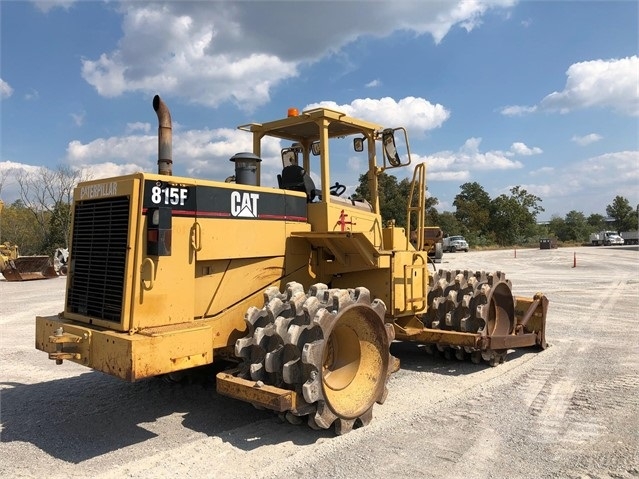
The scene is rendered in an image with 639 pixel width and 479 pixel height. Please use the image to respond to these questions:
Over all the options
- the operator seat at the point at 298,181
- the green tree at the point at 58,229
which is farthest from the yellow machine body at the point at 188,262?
the green tree at the point at 58,229

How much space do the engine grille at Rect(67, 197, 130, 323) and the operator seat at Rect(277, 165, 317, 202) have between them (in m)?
2.11

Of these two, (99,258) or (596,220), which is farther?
(596,220)

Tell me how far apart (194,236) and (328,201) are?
170 centimetres

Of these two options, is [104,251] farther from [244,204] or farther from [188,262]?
[244,204]

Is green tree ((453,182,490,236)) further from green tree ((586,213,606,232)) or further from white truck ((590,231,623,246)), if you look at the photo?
green tree ((586,213,606,232))

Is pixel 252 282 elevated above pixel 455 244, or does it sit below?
below

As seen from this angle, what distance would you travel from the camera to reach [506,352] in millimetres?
7543

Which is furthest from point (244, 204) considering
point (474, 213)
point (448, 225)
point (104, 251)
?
point (474, 213)

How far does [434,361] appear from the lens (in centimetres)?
758

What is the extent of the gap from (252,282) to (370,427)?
1.80m

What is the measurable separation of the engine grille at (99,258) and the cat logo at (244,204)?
39.5 inches

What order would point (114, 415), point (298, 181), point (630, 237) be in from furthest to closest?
point (630, 237) < point (298, 181) < point (114, 415)

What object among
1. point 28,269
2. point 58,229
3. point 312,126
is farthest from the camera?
point 58,229

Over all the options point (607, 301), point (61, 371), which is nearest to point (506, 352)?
point (61, 371)
